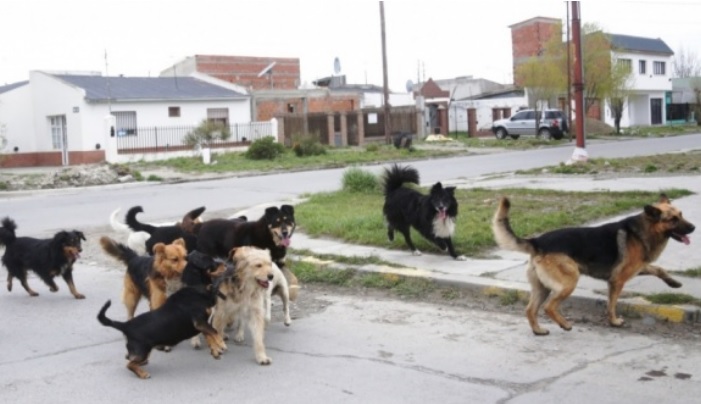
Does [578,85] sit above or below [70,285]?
above

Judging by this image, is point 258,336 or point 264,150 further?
point 264,150

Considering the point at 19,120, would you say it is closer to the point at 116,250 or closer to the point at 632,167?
the point at 632,167

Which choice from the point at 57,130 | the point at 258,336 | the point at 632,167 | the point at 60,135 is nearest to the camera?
the point at 258,336

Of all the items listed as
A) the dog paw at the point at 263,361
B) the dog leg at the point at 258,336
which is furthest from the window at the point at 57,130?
the dog paw at the point at 263,361

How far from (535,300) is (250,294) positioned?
8.25 ft

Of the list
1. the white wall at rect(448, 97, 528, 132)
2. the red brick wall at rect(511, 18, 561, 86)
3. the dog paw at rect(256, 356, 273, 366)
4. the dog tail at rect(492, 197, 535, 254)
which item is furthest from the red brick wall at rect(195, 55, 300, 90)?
the dog paw at rect(256, 356, 273, 366)

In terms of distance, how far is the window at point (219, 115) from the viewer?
164 ft

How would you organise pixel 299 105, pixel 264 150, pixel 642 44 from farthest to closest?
1. pixel 642 44
2. pixel 299 105
3. pixel 264 150

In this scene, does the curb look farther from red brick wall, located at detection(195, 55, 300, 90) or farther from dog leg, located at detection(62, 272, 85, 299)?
red brick wall, located at detection(195, 55, 300, 90)

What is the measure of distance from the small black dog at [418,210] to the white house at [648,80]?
6258 centimetres

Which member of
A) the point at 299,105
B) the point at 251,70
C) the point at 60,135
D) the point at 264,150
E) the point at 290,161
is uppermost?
the point at 251,70

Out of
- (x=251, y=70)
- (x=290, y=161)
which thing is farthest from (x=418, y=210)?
(x=251, y=70)

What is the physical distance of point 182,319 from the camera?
21.5ft

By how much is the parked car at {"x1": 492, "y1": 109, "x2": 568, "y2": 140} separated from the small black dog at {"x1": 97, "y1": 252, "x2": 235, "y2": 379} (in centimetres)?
4474
